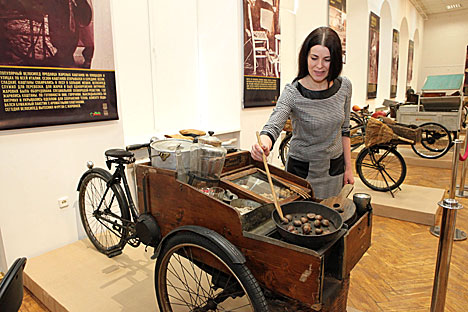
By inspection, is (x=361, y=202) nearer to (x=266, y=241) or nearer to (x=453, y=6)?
(x=266, y=241)

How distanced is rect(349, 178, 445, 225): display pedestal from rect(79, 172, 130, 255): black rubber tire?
2322 mm

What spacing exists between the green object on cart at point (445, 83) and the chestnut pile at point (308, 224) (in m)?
9.73

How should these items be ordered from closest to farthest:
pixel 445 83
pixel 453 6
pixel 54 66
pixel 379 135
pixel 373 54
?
pixel 54 66 → pixel 379 135 → pixel 445 83 → pixel 373 54 → pixel 453 6

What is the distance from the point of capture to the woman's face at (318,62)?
188cm

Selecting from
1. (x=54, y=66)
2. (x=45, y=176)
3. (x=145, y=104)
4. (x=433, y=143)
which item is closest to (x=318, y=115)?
(x=54, y=66)

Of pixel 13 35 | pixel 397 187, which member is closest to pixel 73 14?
pixel 13 35

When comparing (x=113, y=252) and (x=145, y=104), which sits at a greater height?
(x=145, y=104)

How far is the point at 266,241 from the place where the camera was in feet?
4.16

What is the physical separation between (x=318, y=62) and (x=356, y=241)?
1.03 m

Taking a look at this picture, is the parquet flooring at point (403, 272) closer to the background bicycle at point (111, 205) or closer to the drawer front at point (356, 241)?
the drawer front at point (356, 241)

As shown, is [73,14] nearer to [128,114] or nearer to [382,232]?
[128,114]

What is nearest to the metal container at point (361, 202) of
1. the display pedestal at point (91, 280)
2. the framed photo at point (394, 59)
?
the display pedestal at point (91, 280)

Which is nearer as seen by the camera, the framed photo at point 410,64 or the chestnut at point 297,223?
the chestnut at point 297,223

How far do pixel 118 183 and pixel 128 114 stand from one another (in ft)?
5.10
